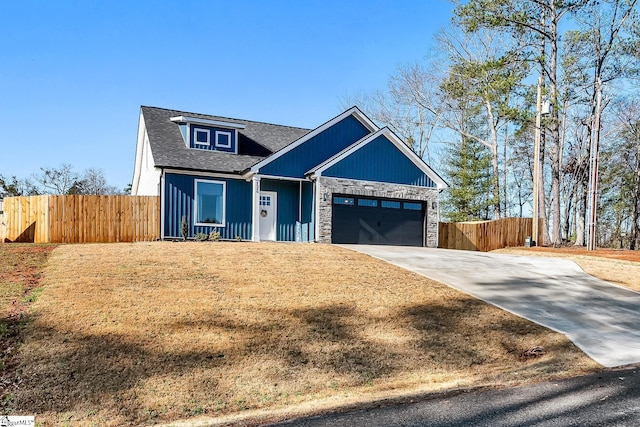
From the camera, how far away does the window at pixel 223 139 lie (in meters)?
20.2

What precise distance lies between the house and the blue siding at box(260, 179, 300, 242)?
42 millimetres

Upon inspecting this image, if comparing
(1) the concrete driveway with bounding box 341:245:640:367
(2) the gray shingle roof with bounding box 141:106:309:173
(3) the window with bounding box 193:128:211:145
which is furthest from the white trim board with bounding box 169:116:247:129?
(1) the concrete driveway with bounding box 341:245:640:367

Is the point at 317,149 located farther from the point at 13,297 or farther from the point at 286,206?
the point at 13,297

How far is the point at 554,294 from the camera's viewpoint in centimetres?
1134

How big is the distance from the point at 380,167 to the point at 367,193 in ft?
4.59

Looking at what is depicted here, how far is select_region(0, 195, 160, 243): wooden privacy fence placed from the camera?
16688 mm

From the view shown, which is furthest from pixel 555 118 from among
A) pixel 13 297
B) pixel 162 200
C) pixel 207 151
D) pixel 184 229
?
pixel 13 297

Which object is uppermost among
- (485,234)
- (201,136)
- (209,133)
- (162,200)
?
(209,133)

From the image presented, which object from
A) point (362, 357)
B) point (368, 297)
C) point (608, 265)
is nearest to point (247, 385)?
point (362, 357)

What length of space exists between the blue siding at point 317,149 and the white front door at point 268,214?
1.12 metres

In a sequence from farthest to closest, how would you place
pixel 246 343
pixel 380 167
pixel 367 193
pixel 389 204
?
pixel 389 204 < pixel 380 167 < pixel 367 193 < pixel 246 343

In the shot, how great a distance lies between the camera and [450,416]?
5.00 m

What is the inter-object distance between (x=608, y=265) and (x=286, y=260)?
11.5m

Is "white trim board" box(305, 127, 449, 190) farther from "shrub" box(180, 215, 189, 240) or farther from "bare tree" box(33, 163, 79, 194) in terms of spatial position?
"bare tree" box(33, 163, 79, 194)
